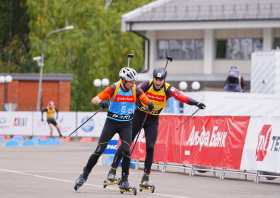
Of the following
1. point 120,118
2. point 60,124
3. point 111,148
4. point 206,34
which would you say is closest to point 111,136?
point 120,118

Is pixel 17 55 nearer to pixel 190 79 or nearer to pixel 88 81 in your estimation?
pixel 88 81

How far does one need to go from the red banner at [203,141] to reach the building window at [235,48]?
28832mm

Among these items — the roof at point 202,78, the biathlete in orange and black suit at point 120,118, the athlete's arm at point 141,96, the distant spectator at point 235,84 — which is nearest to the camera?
the biathlete in orange and black suit at point 120,118

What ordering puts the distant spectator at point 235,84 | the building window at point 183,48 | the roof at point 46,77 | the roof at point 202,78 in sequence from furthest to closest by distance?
the roof at point 46,77 → the building window at point 183,48 → the roof at point 202,78 → the distant spectator at point 235,84

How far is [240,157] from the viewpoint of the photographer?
13.2 meters

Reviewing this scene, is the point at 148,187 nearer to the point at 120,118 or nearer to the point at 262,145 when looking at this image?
the point at 120,118

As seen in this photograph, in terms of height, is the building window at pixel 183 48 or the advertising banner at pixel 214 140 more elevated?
the building window at pixel 183 48

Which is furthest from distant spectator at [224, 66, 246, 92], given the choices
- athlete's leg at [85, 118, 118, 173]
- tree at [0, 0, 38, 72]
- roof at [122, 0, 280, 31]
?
tree at [0, 0, 38, 72]

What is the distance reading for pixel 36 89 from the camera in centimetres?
4647

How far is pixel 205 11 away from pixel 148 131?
3277cm

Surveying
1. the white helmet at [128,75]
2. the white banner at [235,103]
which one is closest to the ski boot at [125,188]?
the white helmet at [128,75]

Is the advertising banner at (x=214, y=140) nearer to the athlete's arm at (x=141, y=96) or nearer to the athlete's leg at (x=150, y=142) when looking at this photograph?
the athlete's leg at (x=150, y=142)

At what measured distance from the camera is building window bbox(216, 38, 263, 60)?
4328 centimetres

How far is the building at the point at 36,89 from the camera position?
4562 cm
